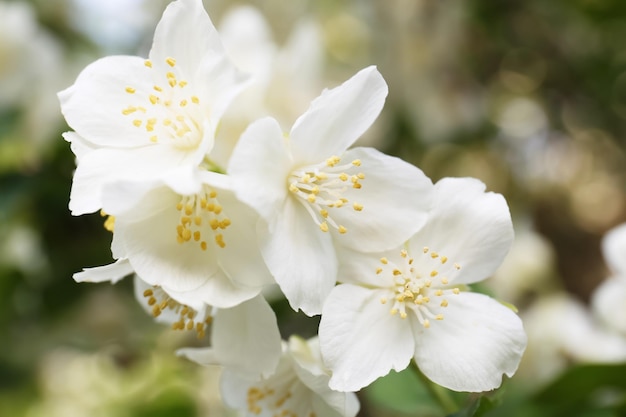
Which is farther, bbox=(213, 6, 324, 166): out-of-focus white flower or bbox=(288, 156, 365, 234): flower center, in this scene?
bbox=(213, 6, 324, 166): out-of-focus white flower

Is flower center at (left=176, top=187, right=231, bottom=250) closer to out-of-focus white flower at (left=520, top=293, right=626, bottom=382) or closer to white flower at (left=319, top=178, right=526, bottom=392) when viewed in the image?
white flower at (left=319, top=178, right=526, bottom=392)

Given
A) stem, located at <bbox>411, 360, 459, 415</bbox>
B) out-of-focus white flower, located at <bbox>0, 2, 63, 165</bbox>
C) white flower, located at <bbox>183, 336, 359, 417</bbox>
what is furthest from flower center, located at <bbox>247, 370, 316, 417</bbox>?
out-of-focus white flower, located at <bbox>0, 2, 63, 165</bbox>

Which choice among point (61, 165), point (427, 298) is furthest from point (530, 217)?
point (427, 298)

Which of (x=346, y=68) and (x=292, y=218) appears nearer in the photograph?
(x=292, y=218)

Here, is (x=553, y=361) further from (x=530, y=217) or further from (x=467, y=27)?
(x=467, y=27)

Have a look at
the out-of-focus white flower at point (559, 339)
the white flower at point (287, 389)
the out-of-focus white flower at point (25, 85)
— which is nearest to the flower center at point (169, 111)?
the white flower at point (287, 389)

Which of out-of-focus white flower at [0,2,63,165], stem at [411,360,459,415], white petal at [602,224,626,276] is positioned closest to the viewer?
stem at [411,360,459,415]

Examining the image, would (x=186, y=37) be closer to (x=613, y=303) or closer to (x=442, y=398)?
(x=442, y=398)

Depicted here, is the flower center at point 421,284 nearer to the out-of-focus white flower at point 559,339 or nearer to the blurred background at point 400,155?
the blurred background at point 400,155
